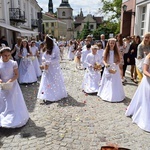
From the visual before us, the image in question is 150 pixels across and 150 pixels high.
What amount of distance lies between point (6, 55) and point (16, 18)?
20532mm

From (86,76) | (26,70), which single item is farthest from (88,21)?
(86,76)

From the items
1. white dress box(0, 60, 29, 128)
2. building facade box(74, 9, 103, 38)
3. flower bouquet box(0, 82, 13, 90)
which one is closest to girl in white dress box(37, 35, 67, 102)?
white dress box(0, 60, 29, 128)

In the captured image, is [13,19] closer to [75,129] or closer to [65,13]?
[75,129]

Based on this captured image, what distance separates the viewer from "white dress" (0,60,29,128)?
4465 mm

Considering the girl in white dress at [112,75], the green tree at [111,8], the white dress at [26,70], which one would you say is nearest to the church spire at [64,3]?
the green tree at [111,8]

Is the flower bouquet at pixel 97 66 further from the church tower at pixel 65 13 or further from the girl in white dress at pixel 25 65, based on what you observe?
the church tower at pixel 65 13

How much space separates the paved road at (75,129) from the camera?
3996mm

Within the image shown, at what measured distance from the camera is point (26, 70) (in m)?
9.24

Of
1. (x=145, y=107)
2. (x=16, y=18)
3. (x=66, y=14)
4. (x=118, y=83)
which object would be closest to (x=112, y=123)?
(x=145, y=107)

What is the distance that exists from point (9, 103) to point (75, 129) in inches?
62.8

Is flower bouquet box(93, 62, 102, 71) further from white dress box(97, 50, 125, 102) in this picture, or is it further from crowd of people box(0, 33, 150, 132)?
white dress box(97, 50, 125, 102)

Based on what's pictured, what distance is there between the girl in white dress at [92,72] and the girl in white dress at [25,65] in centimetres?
287

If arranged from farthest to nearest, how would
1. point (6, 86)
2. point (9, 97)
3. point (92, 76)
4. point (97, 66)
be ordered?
point (92, 76)
point (97, 66)
point (9, 97)
point (6, 86)

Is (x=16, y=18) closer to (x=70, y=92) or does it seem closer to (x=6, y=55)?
(x=70, y=92)
